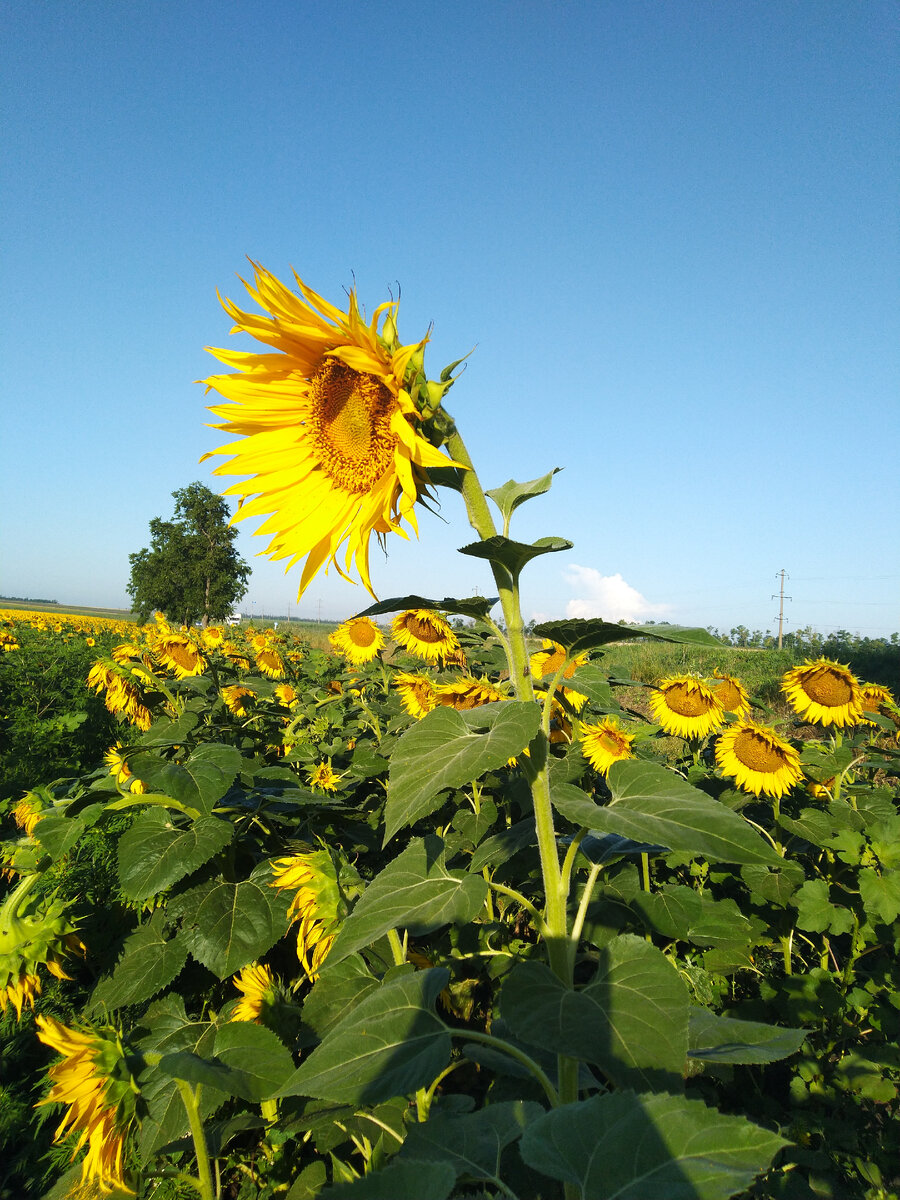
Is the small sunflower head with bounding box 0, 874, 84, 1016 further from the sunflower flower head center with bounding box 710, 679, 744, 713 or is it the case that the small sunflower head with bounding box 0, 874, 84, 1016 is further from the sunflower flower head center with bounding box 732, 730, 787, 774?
the sunflower flower head center with bounding box 710, 679, 744, 713

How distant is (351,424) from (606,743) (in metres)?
1.99

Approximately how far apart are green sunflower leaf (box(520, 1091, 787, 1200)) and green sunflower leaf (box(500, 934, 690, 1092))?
177mm

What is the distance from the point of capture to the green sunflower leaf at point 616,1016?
2.81 ft

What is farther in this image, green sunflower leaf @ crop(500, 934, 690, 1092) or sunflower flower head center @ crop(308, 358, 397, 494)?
sunflower flower head center @ crop(308, 358, 397, 494)

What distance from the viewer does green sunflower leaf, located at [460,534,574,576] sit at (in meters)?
1.02

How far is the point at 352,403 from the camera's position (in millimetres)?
1454

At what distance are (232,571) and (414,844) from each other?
3723cm

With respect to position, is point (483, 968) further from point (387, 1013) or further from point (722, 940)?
point (387, 1013)

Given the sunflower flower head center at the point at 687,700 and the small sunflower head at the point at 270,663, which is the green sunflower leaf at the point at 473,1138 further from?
the small sunflower head at the point at 270,663

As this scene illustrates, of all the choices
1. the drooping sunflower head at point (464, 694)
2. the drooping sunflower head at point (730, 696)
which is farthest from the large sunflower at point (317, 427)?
the drooping sunflower head at point (730, 696)

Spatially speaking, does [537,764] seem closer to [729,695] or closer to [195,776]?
[195,776]

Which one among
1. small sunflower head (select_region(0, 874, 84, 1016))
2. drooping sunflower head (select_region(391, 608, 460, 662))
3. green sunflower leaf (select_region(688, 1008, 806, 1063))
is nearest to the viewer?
green sunflower leaf (select_region(688, 1008, 806, 1063))

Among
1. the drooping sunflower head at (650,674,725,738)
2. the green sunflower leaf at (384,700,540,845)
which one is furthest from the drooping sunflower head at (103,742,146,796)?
the drooping sunflower head at (650,674,725,738)

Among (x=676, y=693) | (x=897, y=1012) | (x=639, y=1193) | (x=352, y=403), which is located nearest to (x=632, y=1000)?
(x=639, y=1193)
